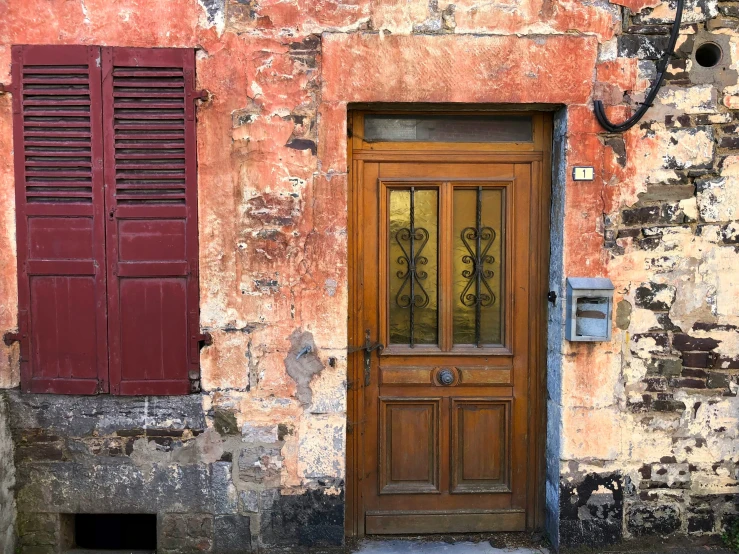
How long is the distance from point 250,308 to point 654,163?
2319mm

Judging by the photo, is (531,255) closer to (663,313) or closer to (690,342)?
(663,313)

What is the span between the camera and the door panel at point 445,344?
12.8 feet

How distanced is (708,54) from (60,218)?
141 inches

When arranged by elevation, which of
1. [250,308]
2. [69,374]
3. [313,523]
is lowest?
[313,523]

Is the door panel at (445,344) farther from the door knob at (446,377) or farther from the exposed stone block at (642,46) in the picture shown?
the exposed stone block at (642,46)

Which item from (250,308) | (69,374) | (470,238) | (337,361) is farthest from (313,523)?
(470,238)

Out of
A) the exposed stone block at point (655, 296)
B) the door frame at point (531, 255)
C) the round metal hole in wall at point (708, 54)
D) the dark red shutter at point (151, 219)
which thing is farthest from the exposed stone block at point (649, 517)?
the dark red shutter at point (151, 219)

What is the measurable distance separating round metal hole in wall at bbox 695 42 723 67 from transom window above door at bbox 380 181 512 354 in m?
Result: 1.20

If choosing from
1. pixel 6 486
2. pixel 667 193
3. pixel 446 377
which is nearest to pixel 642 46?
pixel 667 193

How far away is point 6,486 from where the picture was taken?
366 cm

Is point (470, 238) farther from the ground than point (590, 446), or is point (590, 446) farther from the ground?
point (470, 238)

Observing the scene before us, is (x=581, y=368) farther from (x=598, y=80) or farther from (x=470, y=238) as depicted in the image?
(x=598, y=80)

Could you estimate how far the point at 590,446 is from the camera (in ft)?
12.4

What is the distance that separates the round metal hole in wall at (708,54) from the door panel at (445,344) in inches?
41.9
